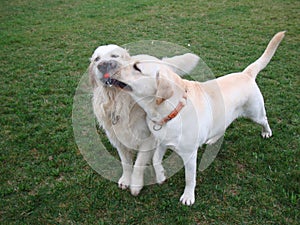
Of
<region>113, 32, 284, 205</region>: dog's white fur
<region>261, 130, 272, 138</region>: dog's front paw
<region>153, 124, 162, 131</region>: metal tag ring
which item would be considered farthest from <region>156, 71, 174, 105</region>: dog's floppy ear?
<region>261, 130, 272, 138</region>: dog's front paw

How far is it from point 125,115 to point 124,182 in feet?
2.56

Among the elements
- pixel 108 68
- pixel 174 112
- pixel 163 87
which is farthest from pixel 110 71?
pixel 174 112

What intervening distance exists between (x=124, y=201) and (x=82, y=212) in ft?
1.26

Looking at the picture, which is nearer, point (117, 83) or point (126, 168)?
point (117, 83)

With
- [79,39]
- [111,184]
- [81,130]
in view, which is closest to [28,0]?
[79,39]

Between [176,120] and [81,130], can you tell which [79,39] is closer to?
[81,130]

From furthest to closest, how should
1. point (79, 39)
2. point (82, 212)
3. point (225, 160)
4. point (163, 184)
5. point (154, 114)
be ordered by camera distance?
point (79, 39) → point (225, 160) → point (163, 184) → point (82, 212) → point (154, 114)

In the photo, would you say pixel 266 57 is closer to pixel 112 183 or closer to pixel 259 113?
pixel 259 113

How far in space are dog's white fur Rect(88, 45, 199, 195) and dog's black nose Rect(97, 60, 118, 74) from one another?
4cm

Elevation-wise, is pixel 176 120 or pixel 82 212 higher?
pixel 176 120

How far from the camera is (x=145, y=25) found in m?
7.07

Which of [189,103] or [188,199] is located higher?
[189,103]

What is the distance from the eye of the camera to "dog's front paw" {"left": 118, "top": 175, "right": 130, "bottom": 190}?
2.86 meters

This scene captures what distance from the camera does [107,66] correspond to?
6.89ft
